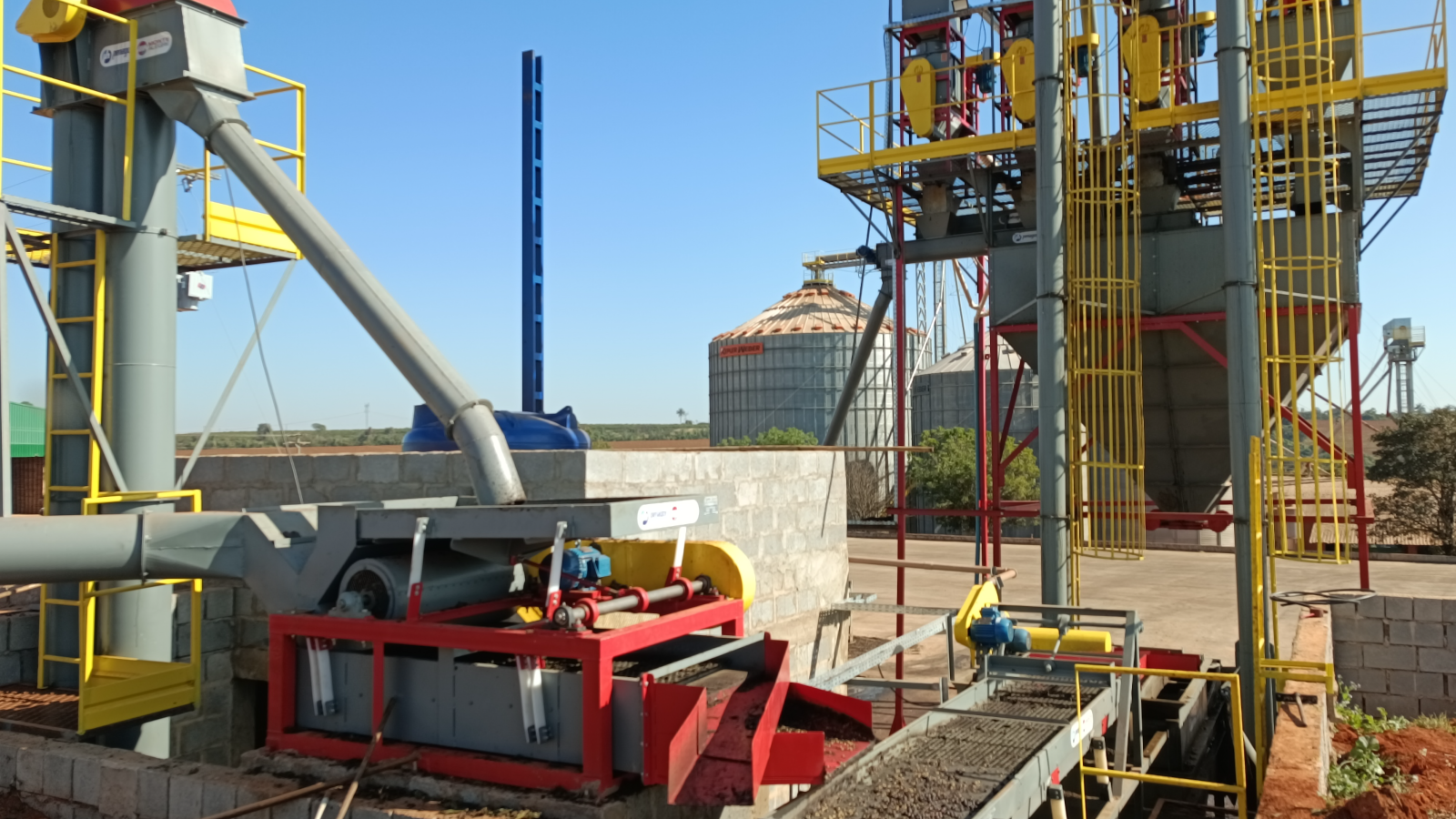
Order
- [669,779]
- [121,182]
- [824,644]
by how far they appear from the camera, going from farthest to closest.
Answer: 1. [824,644]
2. [121,182]
3. [669,779]

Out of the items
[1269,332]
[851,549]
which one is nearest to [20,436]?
[851,549]

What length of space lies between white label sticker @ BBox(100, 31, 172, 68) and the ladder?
1.37 metres

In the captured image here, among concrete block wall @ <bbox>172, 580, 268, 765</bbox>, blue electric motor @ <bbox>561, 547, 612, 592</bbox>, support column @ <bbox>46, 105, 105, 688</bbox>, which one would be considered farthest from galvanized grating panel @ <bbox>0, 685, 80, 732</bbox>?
blue electric motor @ <bbox>561, 547, 612, 592</bbox>

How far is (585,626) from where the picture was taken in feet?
15.9

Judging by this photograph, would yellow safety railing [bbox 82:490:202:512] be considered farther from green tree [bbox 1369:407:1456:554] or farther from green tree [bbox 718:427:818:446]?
green tree [bbox 718:427:818:446]

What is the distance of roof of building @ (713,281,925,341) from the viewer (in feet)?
143

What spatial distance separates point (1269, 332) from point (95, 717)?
1142cm

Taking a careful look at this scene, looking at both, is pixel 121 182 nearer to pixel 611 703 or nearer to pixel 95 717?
pixel 95 717

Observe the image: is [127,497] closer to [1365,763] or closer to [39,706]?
[39,706]

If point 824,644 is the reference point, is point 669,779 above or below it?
above

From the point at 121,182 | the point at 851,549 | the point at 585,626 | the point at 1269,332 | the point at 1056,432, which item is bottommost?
the point at 851,549

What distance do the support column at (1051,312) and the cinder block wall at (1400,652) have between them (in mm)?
3468

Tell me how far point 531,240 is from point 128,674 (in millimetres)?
9089

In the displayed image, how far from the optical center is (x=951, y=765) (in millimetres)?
5781
